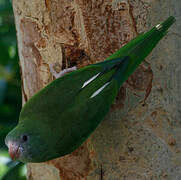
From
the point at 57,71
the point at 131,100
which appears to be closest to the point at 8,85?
the point at 57,71

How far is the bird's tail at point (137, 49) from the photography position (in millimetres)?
1324

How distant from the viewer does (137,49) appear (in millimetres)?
1372

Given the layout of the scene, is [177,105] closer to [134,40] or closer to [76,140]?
[134,40]

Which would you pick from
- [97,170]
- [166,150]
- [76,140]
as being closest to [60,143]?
[76,140]

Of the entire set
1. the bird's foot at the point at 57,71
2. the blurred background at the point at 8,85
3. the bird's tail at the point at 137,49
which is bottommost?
the blurred background at the point at 8,85

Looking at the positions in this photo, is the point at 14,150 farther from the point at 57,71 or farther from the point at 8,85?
the point at 8,85

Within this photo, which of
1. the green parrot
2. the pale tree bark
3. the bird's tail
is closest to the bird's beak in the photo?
the green parrot

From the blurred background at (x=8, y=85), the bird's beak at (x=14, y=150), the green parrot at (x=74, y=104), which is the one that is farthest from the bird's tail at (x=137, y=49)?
the blurred background at (x=8, y=85)

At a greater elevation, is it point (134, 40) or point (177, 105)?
point (134, 40)

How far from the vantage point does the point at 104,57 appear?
1392 millimetres

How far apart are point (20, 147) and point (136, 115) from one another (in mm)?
476

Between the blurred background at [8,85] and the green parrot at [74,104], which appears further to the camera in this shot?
the blurred background at [8,85]

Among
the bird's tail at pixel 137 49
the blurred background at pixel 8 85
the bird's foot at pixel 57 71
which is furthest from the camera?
the blurred background at pixel 8 85

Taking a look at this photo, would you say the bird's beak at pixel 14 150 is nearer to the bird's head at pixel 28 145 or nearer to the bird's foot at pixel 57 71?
the bird's head at pixel 28 145
